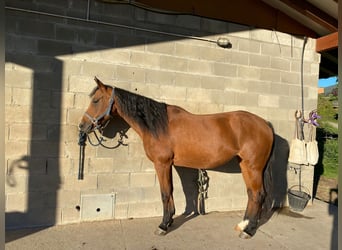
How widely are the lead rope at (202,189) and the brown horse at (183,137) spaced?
50cm

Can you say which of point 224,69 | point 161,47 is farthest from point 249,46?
point 161,47

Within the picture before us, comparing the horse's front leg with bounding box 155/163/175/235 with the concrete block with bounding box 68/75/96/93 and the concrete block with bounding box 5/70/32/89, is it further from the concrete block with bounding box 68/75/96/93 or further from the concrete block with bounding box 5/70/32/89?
the concrete block with bounding box 5/70/32/89

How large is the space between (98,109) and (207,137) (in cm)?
111

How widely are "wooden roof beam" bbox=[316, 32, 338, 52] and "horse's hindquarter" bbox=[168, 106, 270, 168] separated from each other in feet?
5.97

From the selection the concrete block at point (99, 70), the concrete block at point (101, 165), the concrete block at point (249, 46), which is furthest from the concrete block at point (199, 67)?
the concrete block at point (101, 165)

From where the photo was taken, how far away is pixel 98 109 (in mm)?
2531

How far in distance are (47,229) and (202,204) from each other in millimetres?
1715

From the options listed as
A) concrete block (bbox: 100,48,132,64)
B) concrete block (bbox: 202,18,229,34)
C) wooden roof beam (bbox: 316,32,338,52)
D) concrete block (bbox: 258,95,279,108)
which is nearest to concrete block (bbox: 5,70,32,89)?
concrete block (bbox: 100,48,132,64)

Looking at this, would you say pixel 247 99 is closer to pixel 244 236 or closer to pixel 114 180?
pixel 244 236

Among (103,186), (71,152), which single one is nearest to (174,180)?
(103,186)

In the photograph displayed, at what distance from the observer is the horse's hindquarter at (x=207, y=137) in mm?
2592

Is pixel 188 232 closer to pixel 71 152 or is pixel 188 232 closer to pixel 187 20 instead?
pixel 71 152

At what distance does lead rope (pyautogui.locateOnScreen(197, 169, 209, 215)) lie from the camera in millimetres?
3117

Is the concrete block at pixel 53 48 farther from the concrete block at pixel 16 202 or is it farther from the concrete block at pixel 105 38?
the concrete block at pixel 16 202
